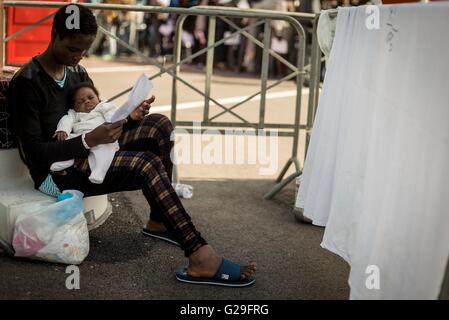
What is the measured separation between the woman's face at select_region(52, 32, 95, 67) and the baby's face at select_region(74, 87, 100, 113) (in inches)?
8.9

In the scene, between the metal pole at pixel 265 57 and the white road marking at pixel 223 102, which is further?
the white road marking at pixel 223 102

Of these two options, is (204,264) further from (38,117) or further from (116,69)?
(116,69)

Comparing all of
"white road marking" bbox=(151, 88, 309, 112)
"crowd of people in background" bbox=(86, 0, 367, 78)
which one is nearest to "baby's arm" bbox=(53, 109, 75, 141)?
"white road marking" bbox=(151, 88, 309, 112)

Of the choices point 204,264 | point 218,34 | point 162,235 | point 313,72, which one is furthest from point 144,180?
point 218,34

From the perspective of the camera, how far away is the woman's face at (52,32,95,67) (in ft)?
11.2

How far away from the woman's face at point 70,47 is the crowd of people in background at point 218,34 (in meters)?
8.04

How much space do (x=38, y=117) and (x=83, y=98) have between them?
30 centimetres

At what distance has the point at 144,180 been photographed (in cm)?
341

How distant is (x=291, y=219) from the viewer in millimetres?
4672

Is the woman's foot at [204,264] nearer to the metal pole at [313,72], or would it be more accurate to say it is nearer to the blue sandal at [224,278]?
the blue sandal at [224,278]

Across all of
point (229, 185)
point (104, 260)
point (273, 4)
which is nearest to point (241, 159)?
point (229, 185)

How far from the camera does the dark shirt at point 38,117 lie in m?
3.41

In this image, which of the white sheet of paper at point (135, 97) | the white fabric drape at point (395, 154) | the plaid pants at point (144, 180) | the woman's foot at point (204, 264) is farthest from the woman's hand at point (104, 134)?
the white fabric drape at point (395, 154)
